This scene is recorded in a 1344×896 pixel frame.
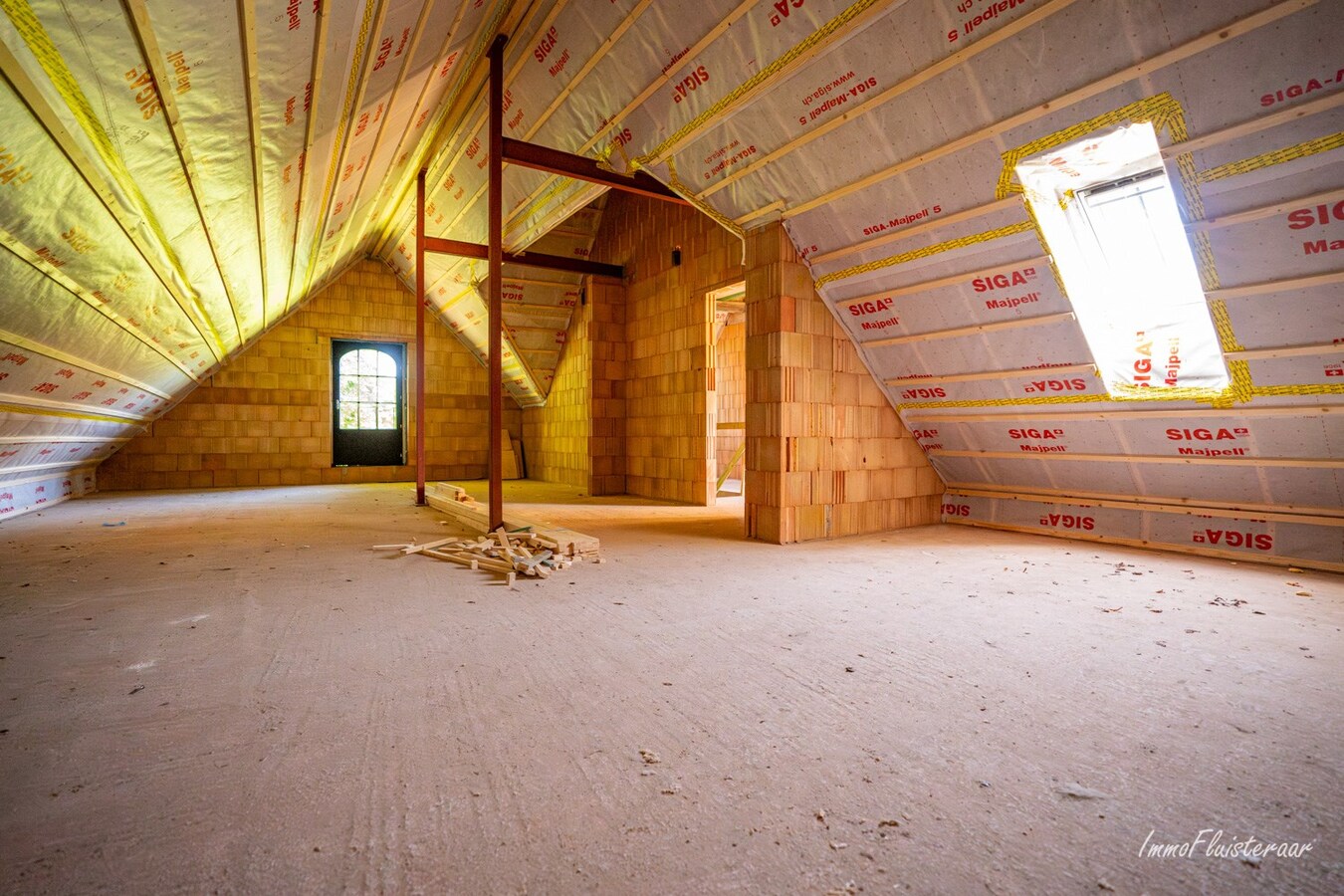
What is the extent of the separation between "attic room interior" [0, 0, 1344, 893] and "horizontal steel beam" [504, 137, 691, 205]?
0.10ft

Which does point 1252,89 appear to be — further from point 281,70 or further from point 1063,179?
point 281,70

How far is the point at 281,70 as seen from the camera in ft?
10.5

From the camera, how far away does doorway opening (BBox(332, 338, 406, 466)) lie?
39.9 feet

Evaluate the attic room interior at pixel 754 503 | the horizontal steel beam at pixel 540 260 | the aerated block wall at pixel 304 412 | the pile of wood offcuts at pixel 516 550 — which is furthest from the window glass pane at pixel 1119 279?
the aerated block wall at pixel 304 412

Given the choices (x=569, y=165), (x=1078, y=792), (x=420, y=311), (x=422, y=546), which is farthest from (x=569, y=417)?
(x=1078, y=792)

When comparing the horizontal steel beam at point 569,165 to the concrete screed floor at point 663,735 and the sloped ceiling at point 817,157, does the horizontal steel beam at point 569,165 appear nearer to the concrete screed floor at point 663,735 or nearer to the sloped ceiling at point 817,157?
the sloped ceiling at point 817,157

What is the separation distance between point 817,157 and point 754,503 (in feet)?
9.50

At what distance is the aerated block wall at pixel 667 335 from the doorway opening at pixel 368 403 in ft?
16.9

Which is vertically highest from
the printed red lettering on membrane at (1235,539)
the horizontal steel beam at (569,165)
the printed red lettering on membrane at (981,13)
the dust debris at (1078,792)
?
the horizontal steel beam at (569,165)

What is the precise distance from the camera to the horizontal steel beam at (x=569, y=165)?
17.4 ft

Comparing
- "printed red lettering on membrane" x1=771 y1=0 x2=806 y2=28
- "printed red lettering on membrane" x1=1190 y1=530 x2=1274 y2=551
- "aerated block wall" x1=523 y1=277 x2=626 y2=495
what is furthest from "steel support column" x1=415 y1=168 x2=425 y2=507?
"printed red lettering on membrane" x1=1190 y1=530 x2=1274 y2=551

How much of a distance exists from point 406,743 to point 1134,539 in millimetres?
5895

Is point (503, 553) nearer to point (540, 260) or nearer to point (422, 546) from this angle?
point (422, 546)

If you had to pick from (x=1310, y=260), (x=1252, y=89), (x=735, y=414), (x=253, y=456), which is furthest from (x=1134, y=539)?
(x=253, y=456)
